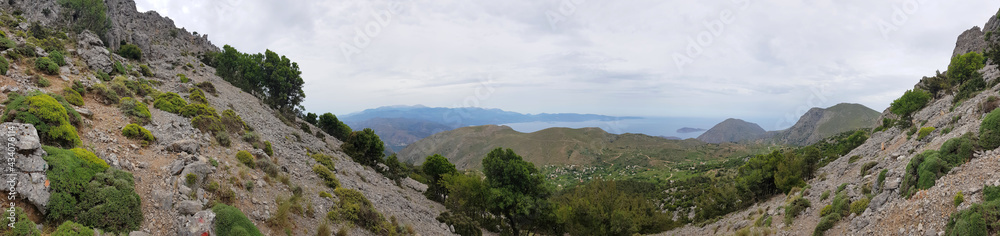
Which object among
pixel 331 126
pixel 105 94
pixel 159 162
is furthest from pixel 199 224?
pixel 331 126

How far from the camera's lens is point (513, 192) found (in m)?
29.5

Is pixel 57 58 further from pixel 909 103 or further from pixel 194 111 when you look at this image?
pixel 909 103

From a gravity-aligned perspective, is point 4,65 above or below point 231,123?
above

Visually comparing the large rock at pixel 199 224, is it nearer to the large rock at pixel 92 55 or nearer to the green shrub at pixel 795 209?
the large rock at pixel 92 55

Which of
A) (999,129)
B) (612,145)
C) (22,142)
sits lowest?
(612,145)

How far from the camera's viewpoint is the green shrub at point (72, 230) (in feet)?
27.5

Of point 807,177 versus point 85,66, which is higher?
point 85,66

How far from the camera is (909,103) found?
37.8 metres

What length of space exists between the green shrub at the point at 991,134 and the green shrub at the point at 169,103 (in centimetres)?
3901

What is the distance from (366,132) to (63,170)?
129 feet

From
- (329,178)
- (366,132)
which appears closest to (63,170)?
(329,178)

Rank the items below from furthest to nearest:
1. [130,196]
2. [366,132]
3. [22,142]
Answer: [366,132] → [130,196] → [22,142]

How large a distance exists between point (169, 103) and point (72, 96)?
5.75 metres

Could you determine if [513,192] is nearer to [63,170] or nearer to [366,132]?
[63,170]
